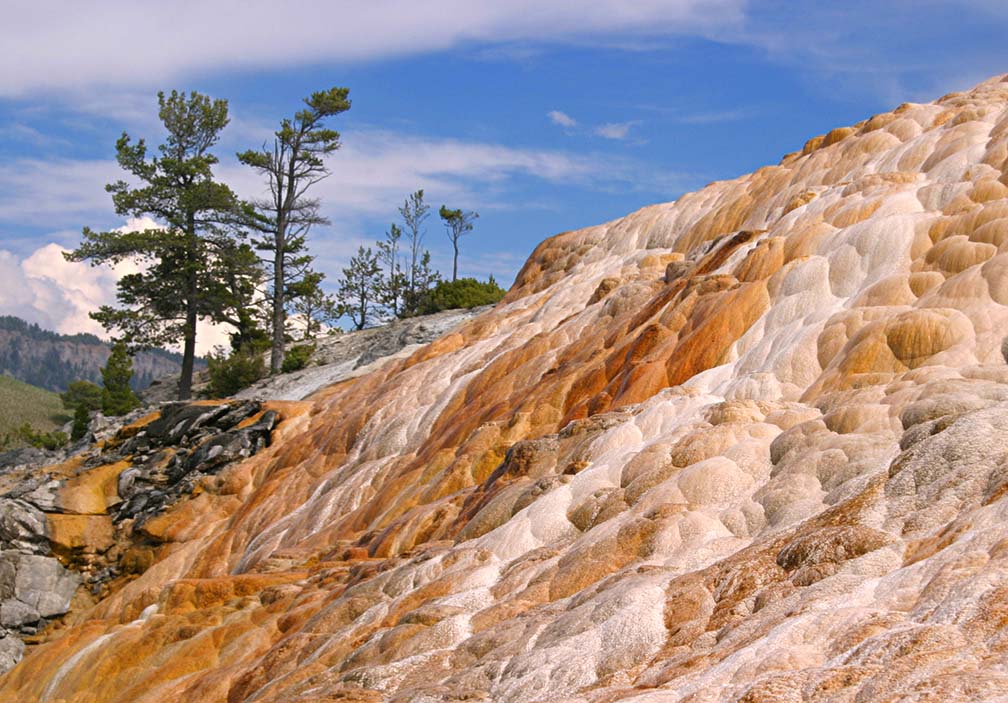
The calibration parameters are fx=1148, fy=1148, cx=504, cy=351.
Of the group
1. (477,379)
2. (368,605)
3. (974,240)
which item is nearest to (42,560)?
(477,379)

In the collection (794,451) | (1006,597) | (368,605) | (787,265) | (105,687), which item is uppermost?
(787,265)

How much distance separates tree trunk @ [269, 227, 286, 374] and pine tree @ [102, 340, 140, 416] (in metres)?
11.5

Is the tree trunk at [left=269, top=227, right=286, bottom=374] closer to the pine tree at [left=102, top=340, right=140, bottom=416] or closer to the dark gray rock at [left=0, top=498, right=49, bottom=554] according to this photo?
the pine tree at [left=102, top=340, right=140, bottom=416]

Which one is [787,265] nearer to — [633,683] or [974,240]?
[974,240]

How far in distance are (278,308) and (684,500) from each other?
4780cm

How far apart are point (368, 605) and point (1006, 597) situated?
11.2 meters

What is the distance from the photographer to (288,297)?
6450cm

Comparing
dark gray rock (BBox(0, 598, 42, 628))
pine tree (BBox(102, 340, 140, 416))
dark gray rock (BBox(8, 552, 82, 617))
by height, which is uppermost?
pine tree (BBox(102, 340, 140, 416))

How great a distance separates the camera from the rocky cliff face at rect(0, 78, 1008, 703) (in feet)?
36.5

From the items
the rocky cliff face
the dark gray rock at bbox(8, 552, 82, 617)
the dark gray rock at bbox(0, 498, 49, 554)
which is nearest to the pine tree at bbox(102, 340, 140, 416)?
the dark gray rock at bbox(0, 498, 49, 554)

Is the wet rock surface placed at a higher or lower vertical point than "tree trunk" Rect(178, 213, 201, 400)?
lower

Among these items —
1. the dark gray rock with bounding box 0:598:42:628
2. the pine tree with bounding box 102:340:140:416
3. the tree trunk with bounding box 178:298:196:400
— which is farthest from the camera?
the pine tree with bounding box 102:340:140:416

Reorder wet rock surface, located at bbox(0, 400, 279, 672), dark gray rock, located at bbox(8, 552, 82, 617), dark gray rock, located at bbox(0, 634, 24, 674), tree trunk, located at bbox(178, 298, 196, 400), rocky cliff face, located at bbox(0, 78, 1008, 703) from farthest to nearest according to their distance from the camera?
tree trunk, located at bbox(178, 298, 196, 400)
wet rock surface, located at bbox(0, 400, 279, 672)
dark gray rock, located at bbox(8, 552, 82, 617)
dark gray rock, located at bbox(0, 634, 24, 674)
rocky cliff face, located at bbox(0, 78, 1008, 703)

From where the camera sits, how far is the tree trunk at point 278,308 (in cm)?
6038
